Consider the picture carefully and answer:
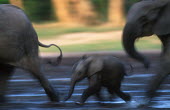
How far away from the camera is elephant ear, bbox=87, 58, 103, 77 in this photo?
781 cm

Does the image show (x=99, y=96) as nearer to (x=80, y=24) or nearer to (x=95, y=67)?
(x=95, y=67)

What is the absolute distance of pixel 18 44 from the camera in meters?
7.95

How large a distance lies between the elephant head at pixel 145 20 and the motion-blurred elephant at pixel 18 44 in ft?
4.03

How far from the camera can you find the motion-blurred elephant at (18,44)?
25.8 ft

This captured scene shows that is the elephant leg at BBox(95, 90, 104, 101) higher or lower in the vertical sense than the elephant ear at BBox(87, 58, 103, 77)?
lower

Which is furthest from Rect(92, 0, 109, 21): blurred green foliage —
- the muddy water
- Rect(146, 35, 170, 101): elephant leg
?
Rect(146, 35, 170, 101): elephant leg

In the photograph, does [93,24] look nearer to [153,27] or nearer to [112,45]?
[112,45]

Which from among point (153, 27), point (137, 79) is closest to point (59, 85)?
point (137, 79)

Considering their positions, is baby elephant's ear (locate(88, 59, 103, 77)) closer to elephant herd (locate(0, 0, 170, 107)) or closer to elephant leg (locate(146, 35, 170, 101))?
elephant herd (locate(0, 0, 170, 107))

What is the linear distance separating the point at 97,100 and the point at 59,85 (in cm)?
239

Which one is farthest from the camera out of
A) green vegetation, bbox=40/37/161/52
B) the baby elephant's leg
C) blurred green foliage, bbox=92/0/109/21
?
blurred green foliage, bbox=92/0/109/21

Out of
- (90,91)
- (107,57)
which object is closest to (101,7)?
(107,57)

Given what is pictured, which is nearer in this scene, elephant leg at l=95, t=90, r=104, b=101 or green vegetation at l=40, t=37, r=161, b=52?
elephant leg at l=95, t=90, r=104, b=101

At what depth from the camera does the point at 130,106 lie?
7.85 metres
